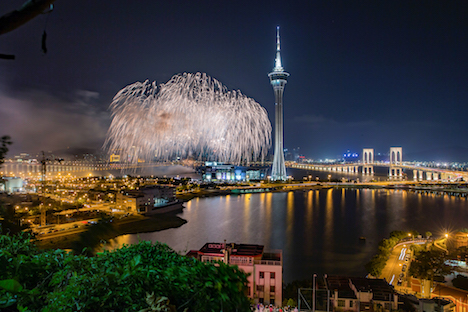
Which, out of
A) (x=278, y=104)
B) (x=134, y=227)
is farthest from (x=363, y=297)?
(x=278, y=104)

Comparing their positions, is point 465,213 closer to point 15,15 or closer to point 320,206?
point 320,206

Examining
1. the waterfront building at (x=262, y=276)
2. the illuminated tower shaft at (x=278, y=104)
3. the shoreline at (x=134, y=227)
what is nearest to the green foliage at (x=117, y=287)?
the waterfront building at (x=262, y=276)

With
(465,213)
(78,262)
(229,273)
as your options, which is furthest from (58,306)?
(465,213)

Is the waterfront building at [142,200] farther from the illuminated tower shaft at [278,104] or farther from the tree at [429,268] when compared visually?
the illuminated tower shaft at [278,104]

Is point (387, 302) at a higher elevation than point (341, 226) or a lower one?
higher

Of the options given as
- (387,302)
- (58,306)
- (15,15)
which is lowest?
(387,302)

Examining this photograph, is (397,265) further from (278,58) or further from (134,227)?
(278,58)

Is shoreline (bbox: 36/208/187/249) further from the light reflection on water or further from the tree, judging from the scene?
the tree
